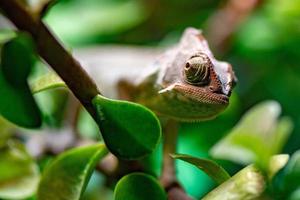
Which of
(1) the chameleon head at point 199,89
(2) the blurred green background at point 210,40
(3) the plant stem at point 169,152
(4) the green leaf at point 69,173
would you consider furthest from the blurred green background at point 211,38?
(4) the green leaf at point 69,173

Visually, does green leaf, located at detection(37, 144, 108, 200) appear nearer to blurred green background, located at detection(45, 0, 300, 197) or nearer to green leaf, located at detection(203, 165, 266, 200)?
green leaf, located at detection(203, 165, 266, 200)

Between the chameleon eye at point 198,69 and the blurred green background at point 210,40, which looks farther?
the blurred green background at point 210,40

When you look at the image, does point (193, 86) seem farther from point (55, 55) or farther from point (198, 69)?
point (55, 55)

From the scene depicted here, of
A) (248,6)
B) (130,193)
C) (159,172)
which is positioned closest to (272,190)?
(130,193)

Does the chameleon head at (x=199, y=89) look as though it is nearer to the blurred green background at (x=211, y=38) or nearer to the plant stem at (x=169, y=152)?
the plant stem at (x=169, y=152)

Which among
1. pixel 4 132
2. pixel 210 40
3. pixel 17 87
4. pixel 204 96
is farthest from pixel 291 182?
pixel 210 40

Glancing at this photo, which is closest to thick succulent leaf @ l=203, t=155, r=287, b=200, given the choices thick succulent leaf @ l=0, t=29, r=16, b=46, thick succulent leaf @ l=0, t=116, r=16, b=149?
thick succulent leaf @ l=0, t=29, r=16, b=46

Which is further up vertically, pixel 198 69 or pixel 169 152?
pixel 198 69
